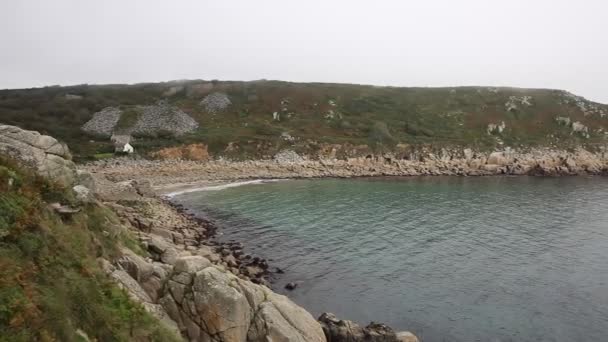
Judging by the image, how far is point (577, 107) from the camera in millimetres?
116750

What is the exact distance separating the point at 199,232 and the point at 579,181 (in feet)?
225

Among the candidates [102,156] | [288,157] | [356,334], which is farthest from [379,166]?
[356,334]

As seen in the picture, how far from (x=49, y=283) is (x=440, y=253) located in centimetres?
2862

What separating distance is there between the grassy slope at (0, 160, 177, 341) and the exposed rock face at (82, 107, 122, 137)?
7928cm

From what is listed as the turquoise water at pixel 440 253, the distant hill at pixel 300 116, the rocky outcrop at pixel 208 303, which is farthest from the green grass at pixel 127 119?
the rocky outcrop at pixel 208 303

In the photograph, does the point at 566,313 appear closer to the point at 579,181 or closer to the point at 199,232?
the point at 199,232

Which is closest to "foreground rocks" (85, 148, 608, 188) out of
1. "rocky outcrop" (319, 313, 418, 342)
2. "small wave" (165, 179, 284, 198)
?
"small wave" (165, 179, 284, 198)

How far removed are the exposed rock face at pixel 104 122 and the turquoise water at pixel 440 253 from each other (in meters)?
41.3

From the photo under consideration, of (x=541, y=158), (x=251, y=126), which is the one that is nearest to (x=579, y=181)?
(x=541, y=158)

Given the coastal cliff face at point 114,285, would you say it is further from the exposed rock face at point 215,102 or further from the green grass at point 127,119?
the exposed rock face at point 215,102

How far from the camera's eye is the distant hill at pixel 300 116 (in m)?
85.7

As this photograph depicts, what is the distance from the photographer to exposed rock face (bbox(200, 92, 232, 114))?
4155 inches

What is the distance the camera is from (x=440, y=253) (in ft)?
110

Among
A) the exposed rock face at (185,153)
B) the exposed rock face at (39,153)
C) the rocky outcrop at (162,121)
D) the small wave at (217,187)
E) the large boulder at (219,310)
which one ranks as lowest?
the small wave at (217,187)
